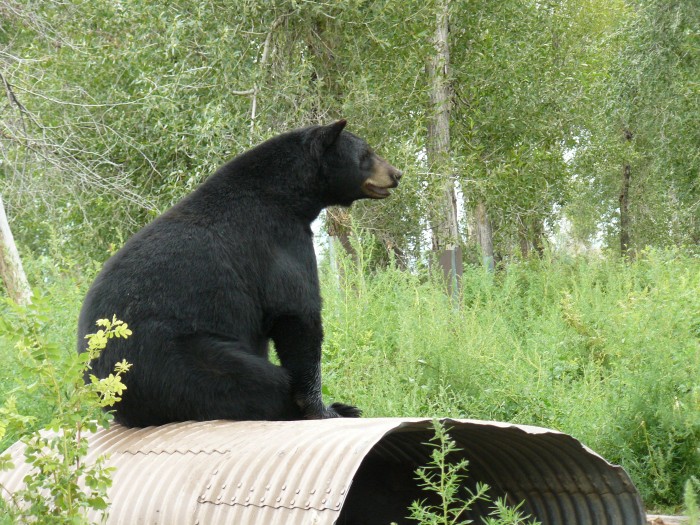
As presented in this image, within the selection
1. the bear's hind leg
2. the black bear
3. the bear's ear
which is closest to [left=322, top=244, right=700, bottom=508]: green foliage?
the black bear

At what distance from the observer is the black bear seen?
185 inches

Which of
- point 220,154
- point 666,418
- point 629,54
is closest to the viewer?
point 666,418

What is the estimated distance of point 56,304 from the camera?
27.7 feet

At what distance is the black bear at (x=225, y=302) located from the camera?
15.4ft

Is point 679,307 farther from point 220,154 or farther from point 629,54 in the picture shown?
point 629,54

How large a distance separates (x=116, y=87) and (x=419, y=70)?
15.9ft

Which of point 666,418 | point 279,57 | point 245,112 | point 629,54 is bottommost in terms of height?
point 666,418

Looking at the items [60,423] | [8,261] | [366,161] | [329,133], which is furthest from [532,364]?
[8,261]

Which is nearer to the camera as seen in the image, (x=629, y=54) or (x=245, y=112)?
(x=245, y=112)

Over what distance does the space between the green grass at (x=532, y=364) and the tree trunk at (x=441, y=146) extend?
464 cm

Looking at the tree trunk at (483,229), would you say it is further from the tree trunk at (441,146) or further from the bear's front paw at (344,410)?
the bear's front paw at (344,410)

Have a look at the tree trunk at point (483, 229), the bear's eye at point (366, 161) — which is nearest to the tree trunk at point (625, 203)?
the tree trunk at point (483, 229)

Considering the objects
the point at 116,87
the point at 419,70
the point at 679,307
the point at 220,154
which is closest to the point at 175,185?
the point at 220,154

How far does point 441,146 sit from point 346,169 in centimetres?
973
